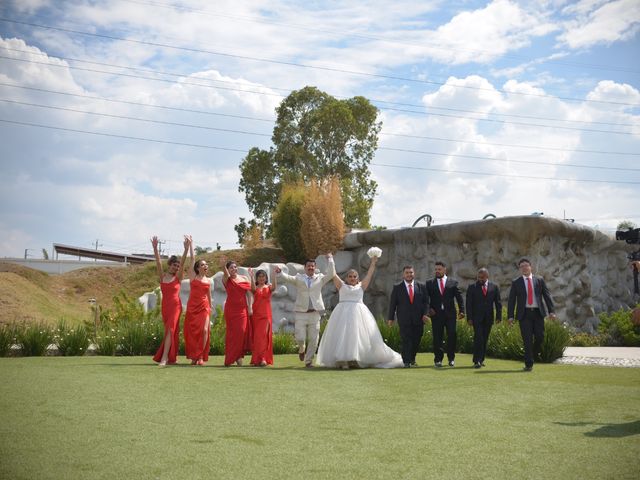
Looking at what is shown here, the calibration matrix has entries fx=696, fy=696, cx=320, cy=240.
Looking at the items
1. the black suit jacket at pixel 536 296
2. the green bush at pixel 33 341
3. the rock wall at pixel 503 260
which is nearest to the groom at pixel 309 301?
the black suit jacket at pixel 536 296

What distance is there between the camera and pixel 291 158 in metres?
36.3

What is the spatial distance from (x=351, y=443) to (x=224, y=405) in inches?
84.6

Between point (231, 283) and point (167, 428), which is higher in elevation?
point (231, 283)

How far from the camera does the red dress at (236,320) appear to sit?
12.0 metres

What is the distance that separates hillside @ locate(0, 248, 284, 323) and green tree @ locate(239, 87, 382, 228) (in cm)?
1204

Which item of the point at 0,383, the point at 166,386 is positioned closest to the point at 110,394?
the point at 166,386

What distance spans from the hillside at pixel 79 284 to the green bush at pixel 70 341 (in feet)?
21.1

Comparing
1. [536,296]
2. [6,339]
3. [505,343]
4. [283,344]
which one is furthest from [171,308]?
[505,343]

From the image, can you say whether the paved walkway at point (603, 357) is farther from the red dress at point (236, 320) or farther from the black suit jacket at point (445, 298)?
the red dress at point (236, 320)

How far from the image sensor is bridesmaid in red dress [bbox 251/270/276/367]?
1212cm

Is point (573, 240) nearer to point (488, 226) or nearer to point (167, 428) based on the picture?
point (488, 226)

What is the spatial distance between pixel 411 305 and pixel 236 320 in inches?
122

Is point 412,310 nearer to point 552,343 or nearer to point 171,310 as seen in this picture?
point 552,343

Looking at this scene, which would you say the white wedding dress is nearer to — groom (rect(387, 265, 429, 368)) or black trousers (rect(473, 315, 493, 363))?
groom (rect(387, 265, 429, 368))
